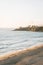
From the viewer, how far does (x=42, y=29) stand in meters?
27.3

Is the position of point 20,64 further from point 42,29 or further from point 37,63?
point 42,29

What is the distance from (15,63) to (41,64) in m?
0.56

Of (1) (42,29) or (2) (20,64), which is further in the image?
(1) (42,29)

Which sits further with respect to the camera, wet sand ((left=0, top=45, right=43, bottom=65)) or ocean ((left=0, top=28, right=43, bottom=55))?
ocean ((left=0, top=28, right=43, bottom=55))

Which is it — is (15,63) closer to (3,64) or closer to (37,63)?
(3,64)

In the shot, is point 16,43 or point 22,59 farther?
point 16,43

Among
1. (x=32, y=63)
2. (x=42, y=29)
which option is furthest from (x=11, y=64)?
(x=42, y=29)

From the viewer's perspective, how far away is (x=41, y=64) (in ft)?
10.5

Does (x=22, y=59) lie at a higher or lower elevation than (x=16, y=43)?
higher

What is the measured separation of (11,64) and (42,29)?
24.4 metres

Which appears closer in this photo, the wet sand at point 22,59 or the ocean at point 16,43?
the wet sand at point 22,59

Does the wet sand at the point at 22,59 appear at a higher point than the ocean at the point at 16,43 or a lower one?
higher

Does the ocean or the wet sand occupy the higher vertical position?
the wet sand

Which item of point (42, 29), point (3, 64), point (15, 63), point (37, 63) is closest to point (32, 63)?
point (37, 63)
